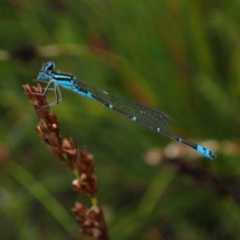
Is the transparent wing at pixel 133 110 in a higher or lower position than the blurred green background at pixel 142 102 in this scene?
lower

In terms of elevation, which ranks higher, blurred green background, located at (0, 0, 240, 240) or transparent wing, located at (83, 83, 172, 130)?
blurred green background, located at (0, 0, 240, 240)

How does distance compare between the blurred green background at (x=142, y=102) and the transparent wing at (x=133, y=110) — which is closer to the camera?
the transparent wing at (x=133, y=110)

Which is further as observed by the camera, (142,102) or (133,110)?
(142,102)

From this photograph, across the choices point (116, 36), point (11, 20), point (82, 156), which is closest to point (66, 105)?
point (116, 36)

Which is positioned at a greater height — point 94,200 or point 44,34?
point 44,34

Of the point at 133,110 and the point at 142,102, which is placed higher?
the point at 142,102

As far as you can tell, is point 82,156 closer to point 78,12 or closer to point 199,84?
point 199,84

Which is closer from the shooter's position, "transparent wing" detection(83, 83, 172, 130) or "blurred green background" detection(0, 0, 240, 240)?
"transparent wing" detection(83, 83, 172, 130)

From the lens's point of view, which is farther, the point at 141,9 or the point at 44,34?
the point at 44,34
